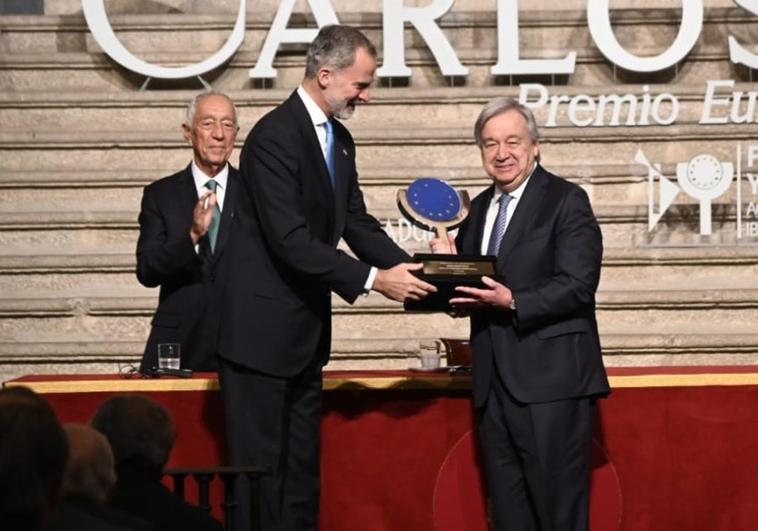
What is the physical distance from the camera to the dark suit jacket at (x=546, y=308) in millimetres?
4898

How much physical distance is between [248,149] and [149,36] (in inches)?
176

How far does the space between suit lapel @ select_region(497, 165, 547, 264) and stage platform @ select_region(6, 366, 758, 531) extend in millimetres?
548

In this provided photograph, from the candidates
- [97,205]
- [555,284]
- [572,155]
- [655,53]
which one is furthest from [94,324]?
[555,284]

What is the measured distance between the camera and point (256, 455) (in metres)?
4.96

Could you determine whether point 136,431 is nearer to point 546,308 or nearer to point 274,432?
point 274,432

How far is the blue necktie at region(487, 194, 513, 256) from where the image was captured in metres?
5.09

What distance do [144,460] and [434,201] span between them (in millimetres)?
1739

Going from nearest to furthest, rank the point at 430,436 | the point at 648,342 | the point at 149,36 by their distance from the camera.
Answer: the point at 430,436, the point at 648,342, the point at 149,36

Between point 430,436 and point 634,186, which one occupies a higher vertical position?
point 634,186

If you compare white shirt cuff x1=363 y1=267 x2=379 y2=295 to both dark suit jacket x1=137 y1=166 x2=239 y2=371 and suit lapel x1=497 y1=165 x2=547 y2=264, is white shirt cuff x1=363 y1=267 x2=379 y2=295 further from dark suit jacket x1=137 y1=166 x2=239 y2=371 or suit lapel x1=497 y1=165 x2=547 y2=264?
dark suit jacket x1=137 y1=166 x2=239 y2=371

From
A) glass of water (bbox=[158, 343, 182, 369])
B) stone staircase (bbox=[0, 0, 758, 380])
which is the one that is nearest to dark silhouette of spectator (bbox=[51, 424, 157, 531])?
glass of water (bbox=[158, 343, 182, 369])

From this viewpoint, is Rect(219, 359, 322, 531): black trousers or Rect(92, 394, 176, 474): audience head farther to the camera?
Rect(219, 359, 322, 531): black trousers

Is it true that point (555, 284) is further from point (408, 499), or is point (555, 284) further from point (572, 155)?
point (572, 155)

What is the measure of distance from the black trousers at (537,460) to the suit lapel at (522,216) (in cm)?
36
